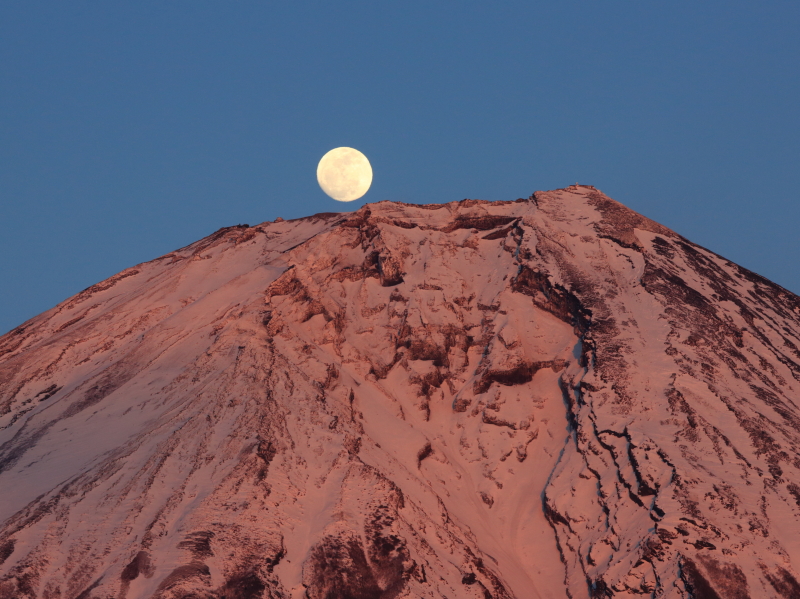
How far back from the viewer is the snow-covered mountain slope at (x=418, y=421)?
4562 centimetres

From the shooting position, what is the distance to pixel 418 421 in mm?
61594

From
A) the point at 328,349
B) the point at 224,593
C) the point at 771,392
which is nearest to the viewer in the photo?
the point at 224,593

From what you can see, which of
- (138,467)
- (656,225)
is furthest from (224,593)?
(656,225)

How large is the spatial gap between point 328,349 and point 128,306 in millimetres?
19707

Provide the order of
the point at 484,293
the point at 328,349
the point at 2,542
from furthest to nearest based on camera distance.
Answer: the point at 484,293 → the point at 328,349 → the point at 2,542

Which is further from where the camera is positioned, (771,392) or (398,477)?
(771,392)

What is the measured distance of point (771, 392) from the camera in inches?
2346

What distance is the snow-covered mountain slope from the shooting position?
45.6 metres

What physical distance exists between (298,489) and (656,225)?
155 ft

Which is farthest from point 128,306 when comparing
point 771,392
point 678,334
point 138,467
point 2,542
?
point 771,392

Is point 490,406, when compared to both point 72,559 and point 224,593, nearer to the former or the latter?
point 224,593

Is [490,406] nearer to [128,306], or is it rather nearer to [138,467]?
[138,467]

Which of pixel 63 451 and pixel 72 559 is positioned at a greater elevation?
pixel 63 451

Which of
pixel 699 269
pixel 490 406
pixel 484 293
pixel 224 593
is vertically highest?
pixel 699 269
